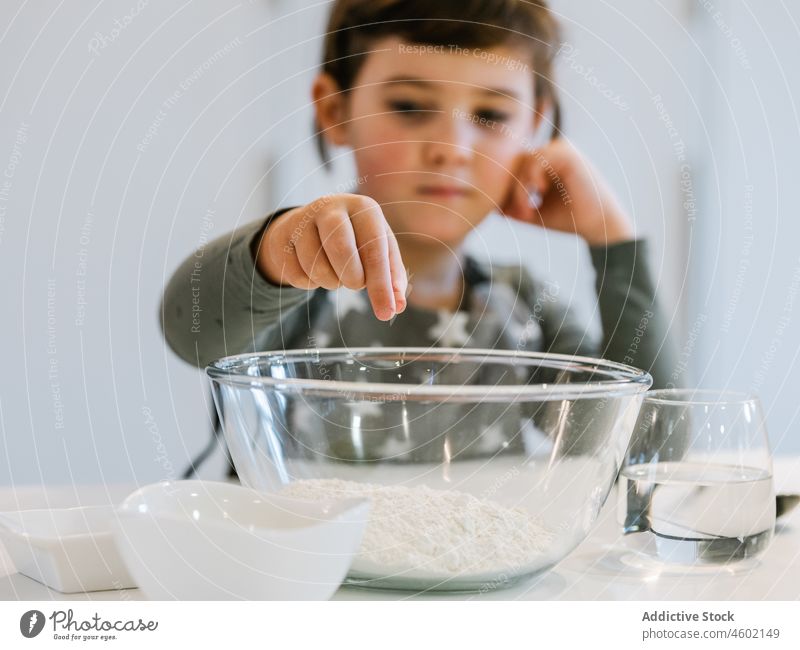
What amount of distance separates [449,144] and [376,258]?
1.95 ft

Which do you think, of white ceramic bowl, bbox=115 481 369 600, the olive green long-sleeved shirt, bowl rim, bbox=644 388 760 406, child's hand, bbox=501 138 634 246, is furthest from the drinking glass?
child's hand, bbox=501 138 634 246

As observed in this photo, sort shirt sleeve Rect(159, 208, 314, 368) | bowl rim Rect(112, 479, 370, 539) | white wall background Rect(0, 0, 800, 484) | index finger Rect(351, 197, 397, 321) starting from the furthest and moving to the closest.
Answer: white wall background Rect(0, 0, 800, 484) → shirt sleeve Rect(159, 208, 314, 368) → index finger Rect(351, 197, 397, 321) → bowl rim Rect(112, 479, 370, 539)

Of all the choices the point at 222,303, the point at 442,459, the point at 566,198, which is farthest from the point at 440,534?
the point at 566,198

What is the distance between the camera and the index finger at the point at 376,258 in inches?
11.4

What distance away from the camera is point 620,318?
81 centimetres

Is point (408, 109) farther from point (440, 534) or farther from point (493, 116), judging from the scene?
point (440, 534)

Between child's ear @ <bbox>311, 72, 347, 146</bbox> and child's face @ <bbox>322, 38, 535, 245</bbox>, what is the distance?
0.5 inches

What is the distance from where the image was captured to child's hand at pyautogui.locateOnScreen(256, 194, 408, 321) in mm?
301

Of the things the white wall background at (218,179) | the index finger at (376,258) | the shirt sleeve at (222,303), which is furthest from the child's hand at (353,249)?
the white wall background at (218,179)

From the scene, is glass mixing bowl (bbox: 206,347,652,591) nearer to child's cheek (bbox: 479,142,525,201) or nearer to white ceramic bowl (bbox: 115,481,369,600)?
white ceramic bowl (bbox: 115,481,369,600)

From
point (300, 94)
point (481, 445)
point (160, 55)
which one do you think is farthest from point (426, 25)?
point (481, 445)

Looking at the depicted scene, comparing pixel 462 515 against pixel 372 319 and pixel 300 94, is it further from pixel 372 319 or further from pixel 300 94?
pixel 300 94

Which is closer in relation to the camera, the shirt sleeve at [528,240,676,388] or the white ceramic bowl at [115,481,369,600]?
the white ceramic bowl at [115,481,369,600]
